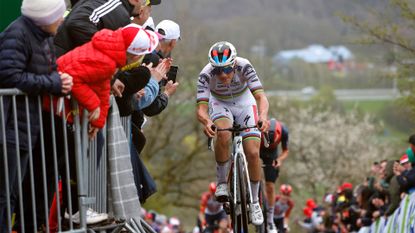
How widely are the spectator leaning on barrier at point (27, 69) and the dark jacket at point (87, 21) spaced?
3.36 ft

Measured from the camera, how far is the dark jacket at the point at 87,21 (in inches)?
338

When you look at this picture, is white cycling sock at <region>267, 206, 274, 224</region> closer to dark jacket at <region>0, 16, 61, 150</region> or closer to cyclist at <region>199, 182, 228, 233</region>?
cyclist at <region>199, 182, 228, 233</region>

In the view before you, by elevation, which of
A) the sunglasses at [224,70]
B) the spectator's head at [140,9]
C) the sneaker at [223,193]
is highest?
the spectator's head at [140,9]

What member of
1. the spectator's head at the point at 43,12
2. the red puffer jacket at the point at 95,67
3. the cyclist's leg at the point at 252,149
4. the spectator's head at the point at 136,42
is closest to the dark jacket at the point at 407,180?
the cyclist's leg at the point at 252,149

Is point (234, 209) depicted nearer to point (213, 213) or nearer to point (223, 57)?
point (223, 57)

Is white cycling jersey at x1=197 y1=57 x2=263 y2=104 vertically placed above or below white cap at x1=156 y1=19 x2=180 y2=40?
below

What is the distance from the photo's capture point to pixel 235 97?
12453 mm

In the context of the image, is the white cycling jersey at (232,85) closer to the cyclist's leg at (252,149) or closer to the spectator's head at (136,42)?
the cyclist's leg at (252,149)

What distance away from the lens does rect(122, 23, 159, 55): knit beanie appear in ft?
25.7

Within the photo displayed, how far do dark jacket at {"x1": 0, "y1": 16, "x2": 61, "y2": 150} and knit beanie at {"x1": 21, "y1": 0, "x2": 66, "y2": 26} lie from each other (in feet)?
0.18

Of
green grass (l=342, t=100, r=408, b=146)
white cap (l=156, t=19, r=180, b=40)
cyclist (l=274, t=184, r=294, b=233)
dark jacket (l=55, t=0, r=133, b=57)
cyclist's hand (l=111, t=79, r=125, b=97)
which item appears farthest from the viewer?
green grass (l=342, t=100, r=408, b=146)


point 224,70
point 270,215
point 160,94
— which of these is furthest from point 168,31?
point 270,215

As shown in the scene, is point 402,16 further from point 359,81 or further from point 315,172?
point 359,81

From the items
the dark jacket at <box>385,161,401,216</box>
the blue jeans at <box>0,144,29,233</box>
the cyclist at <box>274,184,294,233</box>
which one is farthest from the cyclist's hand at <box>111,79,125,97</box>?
the cyclist at <box>274,184,294,233</box>
